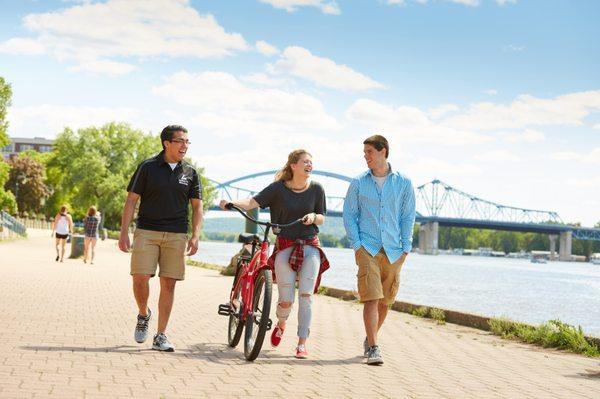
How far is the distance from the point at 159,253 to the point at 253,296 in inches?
35.0

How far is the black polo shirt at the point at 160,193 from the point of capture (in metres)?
6.78

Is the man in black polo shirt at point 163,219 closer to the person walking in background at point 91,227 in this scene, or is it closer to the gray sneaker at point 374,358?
the gray sneaker at point 374,358

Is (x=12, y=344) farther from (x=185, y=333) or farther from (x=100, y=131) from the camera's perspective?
(x=100, y=131)

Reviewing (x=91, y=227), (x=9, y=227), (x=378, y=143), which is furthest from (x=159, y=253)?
(x=9, y=227)

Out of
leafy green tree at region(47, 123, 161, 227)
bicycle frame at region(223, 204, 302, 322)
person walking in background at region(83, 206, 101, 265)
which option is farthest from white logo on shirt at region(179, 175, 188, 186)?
leafy green tree at region(47, 123, 161, 227)

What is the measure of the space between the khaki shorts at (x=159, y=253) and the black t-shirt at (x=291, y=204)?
787mm

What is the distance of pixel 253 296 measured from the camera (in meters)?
6.81

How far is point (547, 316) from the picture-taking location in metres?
22.5

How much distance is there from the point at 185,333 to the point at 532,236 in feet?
521

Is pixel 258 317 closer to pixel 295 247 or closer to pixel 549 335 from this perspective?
pixel 295 247

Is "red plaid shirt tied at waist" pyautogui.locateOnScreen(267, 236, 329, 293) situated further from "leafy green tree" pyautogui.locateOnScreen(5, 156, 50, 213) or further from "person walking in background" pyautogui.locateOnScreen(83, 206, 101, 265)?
"leafy green tree" pyautogui.locateOnScreen(5, 156, 50, 213)

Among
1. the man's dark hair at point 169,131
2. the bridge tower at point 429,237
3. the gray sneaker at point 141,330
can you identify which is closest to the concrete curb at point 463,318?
the gray sneaker at point 141,330

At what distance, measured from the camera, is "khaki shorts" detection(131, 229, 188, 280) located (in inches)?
268

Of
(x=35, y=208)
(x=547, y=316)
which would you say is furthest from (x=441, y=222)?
(x=547, y=316)
